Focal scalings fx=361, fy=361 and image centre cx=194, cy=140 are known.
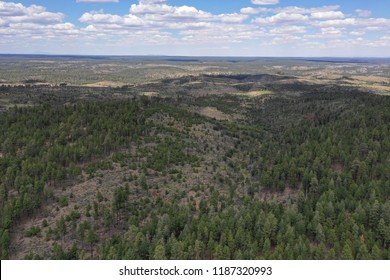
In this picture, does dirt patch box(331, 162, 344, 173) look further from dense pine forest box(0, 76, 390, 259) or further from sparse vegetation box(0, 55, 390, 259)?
sparse vegetation box(0, 55, 390, 259)

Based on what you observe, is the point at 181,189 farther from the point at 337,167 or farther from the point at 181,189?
the point at 337,167

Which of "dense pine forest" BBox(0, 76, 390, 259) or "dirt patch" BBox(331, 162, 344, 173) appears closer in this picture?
"dense pine forest" BBox(0, 76, 390, 259)

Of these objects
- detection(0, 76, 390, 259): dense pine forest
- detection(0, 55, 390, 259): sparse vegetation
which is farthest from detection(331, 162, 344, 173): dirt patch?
detection(0, 55, 390, 259): sparse vegetation

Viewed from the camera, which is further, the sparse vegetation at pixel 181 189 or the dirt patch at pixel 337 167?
the dirt patch at pixel 337 167

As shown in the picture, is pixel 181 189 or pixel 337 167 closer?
pixel 181 189

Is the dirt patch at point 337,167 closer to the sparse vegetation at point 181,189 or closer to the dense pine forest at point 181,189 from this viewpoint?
the dense pine forest at point 181,189

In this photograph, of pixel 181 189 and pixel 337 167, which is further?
pixel 337 167

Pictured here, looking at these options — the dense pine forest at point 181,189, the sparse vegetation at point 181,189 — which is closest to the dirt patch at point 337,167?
the dense pine forest at point 181,189

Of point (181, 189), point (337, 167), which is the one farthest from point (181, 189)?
point (337, 167)

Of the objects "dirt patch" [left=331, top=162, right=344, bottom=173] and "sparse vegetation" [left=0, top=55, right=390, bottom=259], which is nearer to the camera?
"sparse vegetation" [left=0, top=55, right=390, bottom=259]

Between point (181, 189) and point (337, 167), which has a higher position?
point (337, 167)
